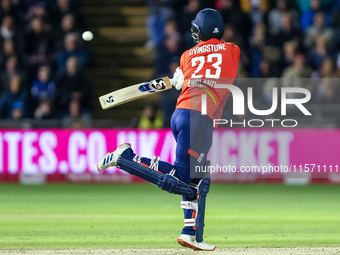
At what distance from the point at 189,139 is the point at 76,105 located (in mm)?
8142

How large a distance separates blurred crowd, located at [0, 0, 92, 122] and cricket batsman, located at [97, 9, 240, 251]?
26.1ft

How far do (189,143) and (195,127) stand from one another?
0.56 feet

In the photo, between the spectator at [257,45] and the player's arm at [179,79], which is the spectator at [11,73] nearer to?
the spectator at [257,45]

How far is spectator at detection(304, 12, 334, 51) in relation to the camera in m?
15.0

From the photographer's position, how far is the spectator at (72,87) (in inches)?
577

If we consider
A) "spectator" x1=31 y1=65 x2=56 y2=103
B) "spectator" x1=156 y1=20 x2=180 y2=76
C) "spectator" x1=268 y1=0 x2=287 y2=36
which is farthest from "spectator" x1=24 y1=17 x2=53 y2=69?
"spectator" x1=268 y1=0 x2=287 y2=36

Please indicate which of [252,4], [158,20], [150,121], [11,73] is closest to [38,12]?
[11,73]

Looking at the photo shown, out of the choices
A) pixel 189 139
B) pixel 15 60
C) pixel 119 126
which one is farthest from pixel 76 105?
pixel 189 139

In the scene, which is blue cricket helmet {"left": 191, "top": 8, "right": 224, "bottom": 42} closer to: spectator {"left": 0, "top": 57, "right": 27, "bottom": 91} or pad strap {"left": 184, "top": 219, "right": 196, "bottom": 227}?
pad strap {"left": 184, "top": 219, "right": 196, "bottom": 227}

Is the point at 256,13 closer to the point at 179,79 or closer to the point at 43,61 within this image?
the point at 43,61

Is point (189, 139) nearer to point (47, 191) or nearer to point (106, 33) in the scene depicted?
point (47, 191)

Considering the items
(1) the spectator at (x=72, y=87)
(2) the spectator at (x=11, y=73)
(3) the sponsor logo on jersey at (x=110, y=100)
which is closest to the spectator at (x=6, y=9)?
(2) the spectator at (x=11, y=73)

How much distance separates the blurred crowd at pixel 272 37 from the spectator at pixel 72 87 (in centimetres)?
173

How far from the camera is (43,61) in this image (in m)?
15.5
